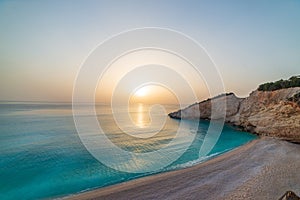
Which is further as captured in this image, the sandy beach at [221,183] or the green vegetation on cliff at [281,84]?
the green vegetation on cliff at [281,84]

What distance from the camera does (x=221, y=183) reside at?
9.72 meters

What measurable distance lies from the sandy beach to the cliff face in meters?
7.99

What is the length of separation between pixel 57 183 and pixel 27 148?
8549 mm

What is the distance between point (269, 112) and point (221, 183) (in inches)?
719

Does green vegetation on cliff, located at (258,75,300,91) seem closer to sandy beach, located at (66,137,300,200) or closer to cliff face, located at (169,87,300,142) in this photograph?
cliff face, located at (169,87,300,142)

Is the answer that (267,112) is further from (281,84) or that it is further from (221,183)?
(221,183)

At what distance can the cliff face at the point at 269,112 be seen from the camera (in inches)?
795

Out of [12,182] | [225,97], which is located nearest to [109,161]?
[12,182]

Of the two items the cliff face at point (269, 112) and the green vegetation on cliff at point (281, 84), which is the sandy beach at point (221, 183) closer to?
the cliff face at point (269, 112)

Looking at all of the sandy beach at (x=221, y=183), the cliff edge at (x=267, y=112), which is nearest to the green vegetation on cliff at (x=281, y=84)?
the cliff edge at (x=267, y=112)

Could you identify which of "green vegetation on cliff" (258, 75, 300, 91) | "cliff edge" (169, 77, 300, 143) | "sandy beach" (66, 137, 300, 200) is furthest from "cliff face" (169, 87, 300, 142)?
"sandy beach" (66, 137, 300, 200)

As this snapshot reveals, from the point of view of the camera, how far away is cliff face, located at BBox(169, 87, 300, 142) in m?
20.2

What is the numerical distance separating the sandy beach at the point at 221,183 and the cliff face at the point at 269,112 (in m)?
7.99

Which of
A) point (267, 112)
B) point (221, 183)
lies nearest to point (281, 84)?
point (267, 112)
